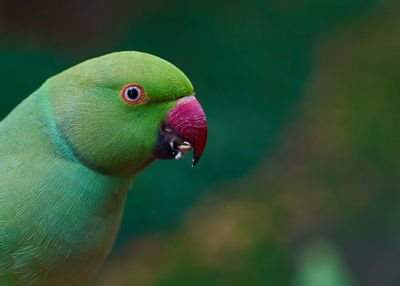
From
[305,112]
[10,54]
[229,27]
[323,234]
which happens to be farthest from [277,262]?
[10,54]

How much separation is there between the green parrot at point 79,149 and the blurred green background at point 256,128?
226cm

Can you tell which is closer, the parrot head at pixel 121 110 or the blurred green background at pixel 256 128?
the parrot head at pixel 121 110

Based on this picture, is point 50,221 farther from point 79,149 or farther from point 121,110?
point 121,110

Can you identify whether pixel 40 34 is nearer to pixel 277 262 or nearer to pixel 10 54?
pixel 10 54

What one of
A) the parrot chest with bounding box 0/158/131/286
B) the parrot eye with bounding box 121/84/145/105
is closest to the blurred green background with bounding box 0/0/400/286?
the parrot chest with bounding box 0/158/131/286

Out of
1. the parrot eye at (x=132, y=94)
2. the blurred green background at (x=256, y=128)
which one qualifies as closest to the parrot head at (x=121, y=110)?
the parrot eye at (x=132, y=94)

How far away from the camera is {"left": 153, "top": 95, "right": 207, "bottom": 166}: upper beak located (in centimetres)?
173

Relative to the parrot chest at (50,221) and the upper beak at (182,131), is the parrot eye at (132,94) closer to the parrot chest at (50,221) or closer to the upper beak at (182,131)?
the upper beak at (182,131)

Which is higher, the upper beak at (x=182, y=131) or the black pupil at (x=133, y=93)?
the black pupil at (x=133, y=93)

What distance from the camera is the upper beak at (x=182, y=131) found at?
1733mm

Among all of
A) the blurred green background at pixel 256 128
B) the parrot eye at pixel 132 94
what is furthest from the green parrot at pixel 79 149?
the blurred green background at pixel 256 128

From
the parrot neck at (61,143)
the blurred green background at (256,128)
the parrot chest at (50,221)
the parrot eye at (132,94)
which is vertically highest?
the parrot eye at (132,94)

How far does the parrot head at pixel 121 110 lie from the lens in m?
1.69

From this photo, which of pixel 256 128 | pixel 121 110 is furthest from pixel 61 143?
pixel 256 128
